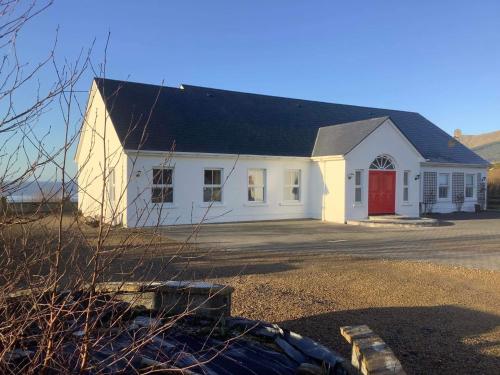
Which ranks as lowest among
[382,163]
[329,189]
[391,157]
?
[329,189]

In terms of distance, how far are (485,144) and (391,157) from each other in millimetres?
50203

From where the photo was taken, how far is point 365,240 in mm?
15352

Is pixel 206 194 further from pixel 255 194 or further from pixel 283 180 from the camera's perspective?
pixel 283 180

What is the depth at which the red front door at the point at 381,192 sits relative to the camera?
2241 centimetres

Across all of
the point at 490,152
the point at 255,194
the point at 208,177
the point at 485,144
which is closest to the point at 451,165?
the point at 255,194

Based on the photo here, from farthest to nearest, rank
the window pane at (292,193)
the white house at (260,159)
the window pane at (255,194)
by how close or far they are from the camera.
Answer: the window pane at (292,193) < the window pane at (255,194) < the white house at (260,159)

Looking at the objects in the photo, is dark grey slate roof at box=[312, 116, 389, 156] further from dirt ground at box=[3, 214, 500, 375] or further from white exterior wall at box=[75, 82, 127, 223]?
dirt ground at box=[3, 214, 500, 375]

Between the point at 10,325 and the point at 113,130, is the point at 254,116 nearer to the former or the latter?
the point at 113,130

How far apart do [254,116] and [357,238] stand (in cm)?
1159

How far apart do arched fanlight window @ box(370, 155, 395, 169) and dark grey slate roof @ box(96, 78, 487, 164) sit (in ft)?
Answer: 11.2

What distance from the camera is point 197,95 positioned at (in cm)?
2506

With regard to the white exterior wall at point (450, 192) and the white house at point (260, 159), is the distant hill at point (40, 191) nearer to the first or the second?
the white house at point (260, 159)

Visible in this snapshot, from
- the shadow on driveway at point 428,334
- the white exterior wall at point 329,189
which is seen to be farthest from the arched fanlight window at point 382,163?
the shadow on driveway at point 428,334

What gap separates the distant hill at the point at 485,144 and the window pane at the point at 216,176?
977 inches
